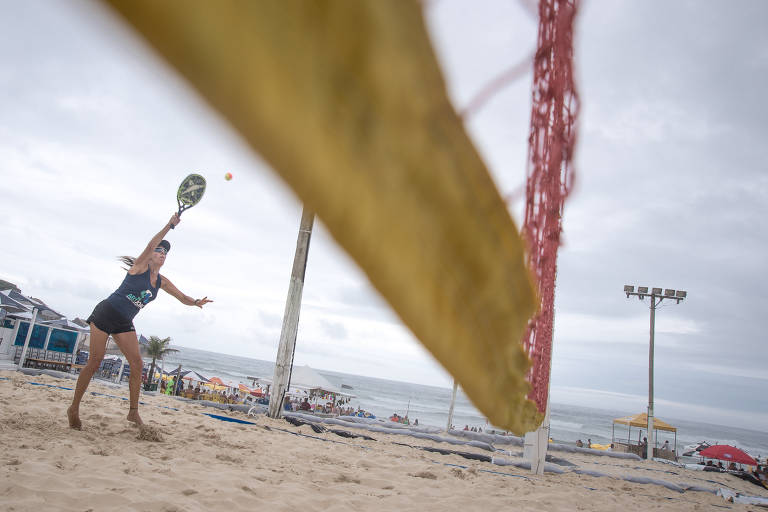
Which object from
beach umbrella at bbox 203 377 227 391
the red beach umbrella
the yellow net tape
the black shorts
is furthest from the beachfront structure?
the red beach umbrella

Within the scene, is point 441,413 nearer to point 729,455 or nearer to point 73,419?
point 729,455

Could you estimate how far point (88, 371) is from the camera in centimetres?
356

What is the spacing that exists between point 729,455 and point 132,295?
65.9 ft

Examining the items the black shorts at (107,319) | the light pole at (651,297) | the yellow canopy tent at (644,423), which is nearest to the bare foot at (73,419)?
the black shorts at (107,319)

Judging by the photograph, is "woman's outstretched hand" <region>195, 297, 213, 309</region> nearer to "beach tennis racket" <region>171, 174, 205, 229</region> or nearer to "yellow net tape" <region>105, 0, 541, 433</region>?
"beach tennis racket" <region>171, 174, 205, 229</region>

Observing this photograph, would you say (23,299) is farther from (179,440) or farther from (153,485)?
(153,485)

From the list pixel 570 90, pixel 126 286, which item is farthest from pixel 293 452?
pixel 570 90

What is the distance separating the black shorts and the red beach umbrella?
1955 centimetres

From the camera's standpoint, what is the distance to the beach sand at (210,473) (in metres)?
2.37

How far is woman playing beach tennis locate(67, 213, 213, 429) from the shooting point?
3.57 meters

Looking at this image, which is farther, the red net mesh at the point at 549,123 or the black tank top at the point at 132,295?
the black tank top at the point at 132,295

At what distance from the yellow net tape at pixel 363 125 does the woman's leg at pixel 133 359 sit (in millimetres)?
3648

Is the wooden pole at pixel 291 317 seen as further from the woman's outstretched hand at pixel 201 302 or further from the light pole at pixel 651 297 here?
the light pole at pixel 651 297

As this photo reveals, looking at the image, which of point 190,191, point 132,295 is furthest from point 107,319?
point 190,191
